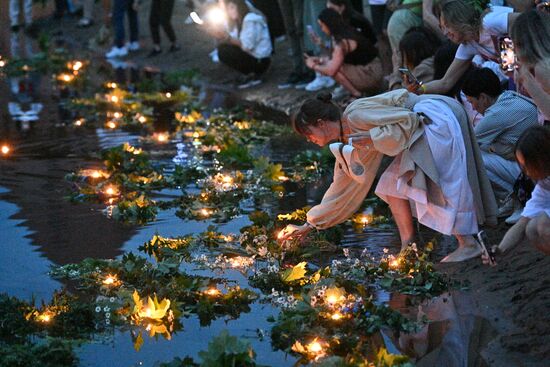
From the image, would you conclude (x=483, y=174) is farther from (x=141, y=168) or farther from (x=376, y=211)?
(x=141, y=168)

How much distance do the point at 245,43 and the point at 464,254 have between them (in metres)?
9.63

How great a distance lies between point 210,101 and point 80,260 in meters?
8.25

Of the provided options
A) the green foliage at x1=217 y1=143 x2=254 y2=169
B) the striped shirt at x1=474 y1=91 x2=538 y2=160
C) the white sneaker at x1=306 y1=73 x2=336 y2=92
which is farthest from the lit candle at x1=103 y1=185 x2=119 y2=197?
the white sneaker at x1=306 y1=73 x2=336 y2=92

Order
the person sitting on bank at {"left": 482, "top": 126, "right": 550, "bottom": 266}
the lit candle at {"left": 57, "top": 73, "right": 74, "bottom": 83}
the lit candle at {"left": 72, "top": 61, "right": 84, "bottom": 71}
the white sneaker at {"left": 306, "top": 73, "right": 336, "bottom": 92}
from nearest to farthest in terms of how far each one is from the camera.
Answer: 1. the person sitting on bank at {"left": 482, "top": 126, "right": 550, "bottom": 266}
2. the white sneaker at {"left": 306, "top": 73, "right": 336, "bottom": 92}
3. the lit candle at {"left": 57, "top": 73, "right": 74, "bottom": 83}
4. the lit candle at {"left": 72, "top": 61, "right": 84, "bottom": 71}

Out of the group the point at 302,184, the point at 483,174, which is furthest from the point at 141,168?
the point at 483,174

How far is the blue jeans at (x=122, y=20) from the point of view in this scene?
21.7 meters

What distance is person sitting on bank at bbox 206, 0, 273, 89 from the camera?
16.6 metres

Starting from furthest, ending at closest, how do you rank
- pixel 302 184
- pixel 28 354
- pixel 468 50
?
pixel 302 184, pixel 468 50, pixel 28 354

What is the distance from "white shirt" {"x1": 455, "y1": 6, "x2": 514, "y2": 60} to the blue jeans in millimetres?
13531

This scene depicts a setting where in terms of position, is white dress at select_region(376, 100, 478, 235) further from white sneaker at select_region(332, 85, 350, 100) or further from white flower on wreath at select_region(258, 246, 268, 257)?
white sneaker at select_region(332, 85, 350, 100)

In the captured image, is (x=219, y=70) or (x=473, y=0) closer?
(x=473, y=0)

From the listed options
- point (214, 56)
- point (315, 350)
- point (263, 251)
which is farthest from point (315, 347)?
point (214, 56)

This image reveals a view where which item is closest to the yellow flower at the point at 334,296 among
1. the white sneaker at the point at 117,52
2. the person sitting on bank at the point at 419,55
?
the person sitting on bank at the point at 419,55

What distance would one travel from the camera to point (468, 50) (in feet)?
29.1
